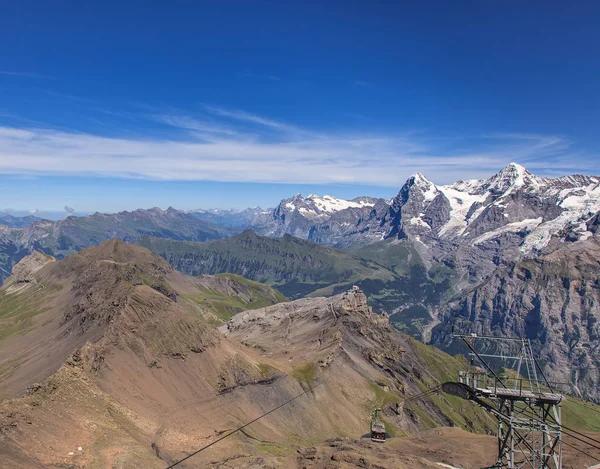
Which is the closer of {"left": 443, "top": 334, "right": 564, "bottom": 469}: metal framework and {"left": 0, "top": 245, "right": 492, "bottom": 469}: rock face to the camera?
{"left": 443, "top": 334, "right": 564, "bottom": 469}: metal framework

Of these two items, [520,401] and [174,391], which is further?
[174,391]

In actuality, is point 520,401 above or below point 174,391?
above

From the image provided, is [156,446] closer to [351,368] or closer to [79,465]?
[79,465]

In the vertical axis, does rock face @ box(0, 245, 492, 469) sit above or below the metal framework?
below

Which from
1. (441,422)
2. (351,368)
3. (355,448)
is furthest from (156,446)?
(441,422)

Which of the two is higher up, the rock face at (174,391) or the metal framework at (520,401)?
the metal framework at (520,401)

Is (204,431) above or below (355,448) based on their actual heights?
below

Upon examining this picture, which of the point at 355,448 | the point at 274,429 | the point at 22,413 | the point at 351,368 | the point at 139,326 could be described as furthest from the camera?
the point at 351,368

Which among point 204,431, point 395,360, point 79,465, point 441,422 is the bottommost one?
point 441,422

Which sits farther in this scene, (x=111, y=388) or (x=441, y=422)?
(x=441, y=422)

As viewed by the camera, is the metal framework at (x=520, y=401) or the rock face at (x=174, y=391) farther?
the rock face at (x=174, y=391)

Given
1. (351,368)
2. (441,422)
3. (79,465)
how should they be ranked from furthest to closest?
(441,422) < (351,368) < (79,465)
